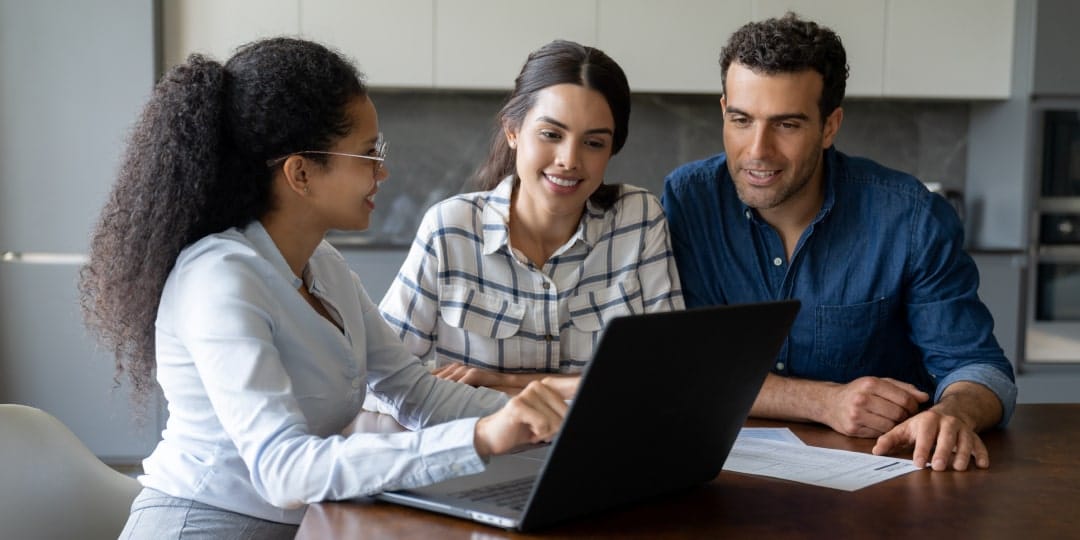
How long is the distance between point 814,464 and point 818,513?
216mm

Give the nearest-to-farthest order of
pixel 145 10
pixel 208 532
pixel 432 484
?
pixel 432 484 < pixel 208 532 < pixel 145 10

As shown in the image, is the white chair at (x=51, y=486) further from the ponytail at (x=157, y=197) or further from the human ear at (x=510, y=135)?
the human ear at (x=510, y=135)

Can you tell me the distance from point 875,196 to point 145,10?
8.80ft

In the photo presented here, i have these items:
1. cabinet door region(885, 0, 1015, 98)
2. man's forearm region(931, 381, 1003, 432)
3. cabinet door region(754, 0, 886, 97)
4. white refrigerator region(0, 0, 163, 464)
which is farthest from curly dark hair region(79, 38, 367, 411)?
cabinet door region(885, 0, 1015, 98)

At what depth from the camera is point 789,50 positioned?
6.29ft

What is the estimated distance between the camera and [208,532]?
1.33 meters

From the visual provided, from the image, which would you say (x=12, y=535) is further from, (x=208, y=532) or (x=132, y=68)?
(x=132, y=68)

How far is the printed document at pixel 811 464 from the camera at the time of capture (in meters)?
1.28

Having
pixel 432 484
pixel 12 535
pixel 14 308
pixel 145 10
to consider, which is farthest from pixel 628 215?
pixel 14 308

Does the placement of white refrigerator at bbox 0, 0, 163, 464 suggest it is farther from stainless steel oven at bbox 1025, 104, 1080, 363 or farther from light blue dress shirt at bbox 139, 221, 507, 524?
stainless steel oven at bbox 1025, 104, 1080, 363

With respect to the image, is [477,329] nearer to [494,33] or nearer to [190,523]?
[190,523]

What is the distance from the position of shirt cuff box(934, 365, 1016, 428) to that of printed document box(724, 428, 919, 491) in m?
0.34

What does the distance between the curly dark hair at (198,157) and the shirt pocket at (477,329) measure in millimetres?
562

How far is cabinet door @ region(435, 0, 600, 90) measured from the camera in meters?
3.90
